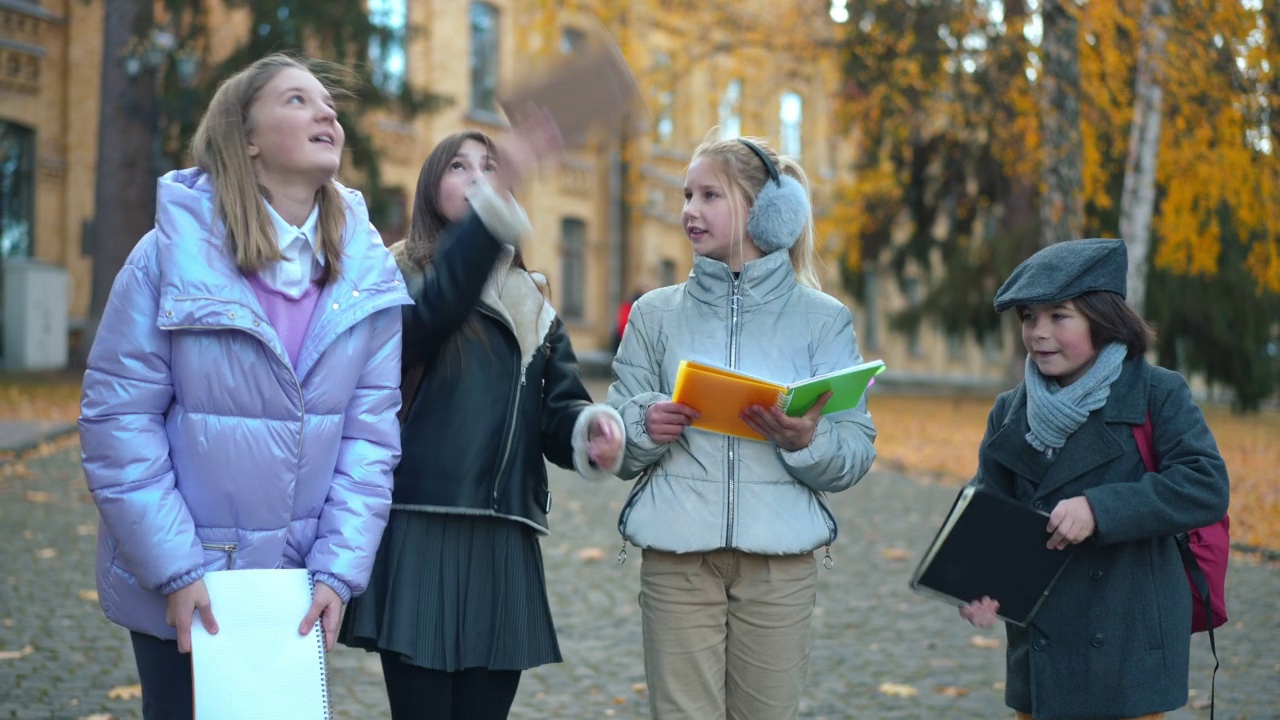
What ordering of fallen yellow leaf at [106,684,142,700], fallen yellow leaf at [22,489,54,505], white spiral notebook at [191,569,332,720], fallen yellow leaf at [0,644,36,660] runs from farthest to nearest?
fallen yellow leaf at [22,489,54,505]
fallen yellow leaf at [0,644,36,660]
fallen yellow leaf at [106,684,142,700]
white spiral notebook at [191,569,332,720]

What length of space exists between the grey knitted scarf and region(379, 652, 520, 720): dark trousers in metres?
1.46

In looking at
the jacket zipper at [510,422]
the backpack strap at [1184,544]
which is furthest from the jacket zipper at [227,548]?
the backpack strap at [1184,544]

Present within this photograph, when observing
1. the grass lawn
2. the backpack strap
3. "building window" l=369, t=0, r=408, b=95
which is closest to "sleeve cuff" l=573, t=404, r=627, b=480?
the backpack strap

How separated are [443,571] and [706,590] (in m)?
0.68

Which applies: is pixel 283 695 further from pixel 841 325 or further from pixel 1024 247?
pixel 1024 247

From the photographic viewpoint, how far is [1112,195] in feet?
81.8

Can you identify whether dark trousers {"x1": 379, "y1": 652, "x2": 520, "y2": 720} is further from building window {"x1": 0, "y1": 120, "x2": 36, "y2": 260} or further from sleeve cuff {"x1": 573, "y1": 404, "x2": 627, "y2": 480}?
building window {"x1": 0, "y1": 120, "x2": 36, "y2": 260}

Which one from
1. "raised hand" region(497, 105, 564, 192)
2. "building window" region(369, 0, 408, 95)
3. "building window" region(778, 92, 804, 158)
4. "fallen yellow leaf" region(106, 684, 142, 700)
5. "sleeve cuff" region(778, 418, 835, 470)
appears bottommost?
"fallen yellow leaf" region(106, 684, 142, 700)

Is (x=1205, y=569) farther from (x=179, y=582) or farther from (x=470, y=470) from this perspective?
(x=179, y=582)

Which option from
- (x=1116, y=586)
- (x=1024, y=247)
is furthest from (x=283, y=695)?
(x=1024, y=247)

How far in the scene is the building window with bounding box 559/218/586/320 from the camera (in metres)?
35.9

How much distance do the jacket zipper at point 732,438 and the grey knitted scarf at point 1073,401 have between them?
0.77 m

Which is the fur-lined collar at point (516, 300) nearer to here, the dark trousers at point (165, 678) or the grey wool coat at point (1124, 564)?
the dark trousers at point (165, 678)

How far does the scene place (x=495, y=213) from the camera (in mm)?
3332
